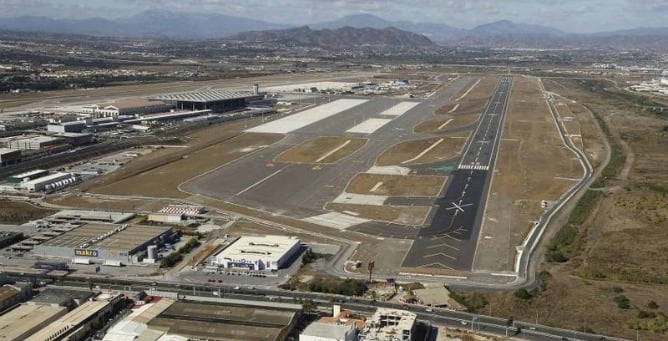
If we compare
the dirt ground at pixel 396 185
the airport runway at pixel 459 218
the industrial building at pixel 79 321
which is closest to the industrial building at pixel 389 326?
the airport runway at pixel 459 218

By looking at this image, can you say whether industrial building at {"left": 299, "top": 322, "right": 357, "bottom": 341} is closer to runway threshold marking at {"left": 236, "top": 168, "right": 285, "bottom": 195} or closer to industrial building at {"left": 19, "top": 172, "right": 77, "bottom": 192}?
runway threshold marking at {"left": 236, "top": 168, "right": 285, "bottom": 195}

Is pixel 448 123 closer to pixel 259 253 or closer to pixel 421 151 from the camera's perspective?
pixel 421 151

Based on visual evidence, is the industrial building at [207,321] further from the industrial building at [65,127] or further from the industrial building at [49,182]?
the industrial building at [65,127]

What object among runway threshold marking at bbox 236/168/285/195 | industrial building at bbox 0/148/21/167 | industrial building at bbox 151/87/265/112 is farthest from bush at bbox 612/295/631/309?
industrial building at bbox 151/87/265/112

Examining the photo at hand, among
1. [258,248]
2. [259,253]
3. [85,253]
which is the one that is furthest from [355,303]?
[85,253]

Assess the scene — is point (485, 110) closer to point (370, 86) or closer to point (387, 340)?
point (370, 86)

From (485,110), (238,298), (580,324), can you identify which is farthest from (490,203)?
(485,110)
